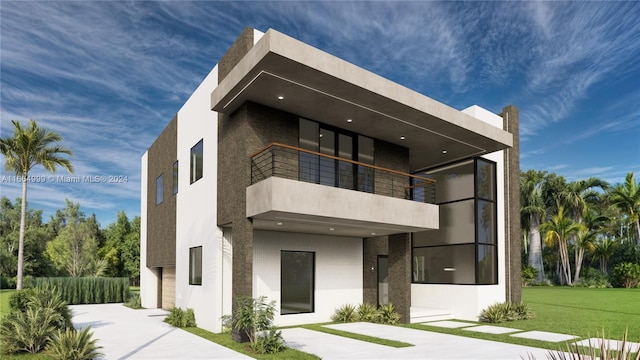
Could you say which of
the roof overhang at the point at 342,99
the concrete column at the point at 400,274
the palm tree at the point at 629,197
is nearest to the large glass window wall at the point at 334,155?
the roof overhang at the point at 342,99

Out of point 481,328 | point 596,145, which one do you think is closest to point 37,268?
point 481,328

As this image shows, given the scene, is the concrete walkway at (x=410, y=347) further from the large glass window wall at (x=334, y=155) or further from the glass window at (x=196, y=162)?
the glass window at (x=196, y=162)

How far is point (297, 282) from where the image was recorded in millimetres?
14883

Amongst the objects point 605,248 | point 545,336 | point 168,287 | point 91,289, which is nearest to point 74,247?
point 91,289

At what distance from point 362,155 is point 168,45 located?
15.4 m

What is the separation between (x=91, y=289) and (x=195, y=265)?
42.6 ft

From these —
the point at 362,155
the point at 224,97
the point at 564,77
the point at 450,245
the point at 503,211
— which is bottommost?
the point at 450,245

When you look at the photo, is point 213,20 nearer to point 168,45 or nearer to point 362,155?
point 168,45

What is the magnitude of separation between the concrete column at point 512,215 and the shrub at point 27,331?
1511cm

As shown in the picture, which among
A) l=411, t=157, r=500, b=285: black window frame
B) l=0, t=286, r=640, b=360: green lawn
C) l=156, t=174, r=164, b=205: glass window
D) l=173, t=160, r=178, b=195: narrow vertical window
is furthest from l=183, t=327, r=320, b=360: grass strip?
l=411, t=157, r=500, b=285: black window frame

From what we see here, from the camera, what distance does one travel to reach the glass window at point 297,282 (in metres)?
14.5

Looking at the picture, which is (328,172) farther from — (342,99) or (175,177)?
(175,177)

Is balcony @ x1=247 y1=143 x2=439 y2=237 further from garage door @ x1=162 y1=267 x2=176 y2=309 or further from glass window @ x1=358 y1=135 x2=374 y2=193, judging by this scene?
garage door @ x1=162 y1=267 x2=176 y2=309

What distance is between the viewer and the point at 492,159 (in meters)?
18.2
